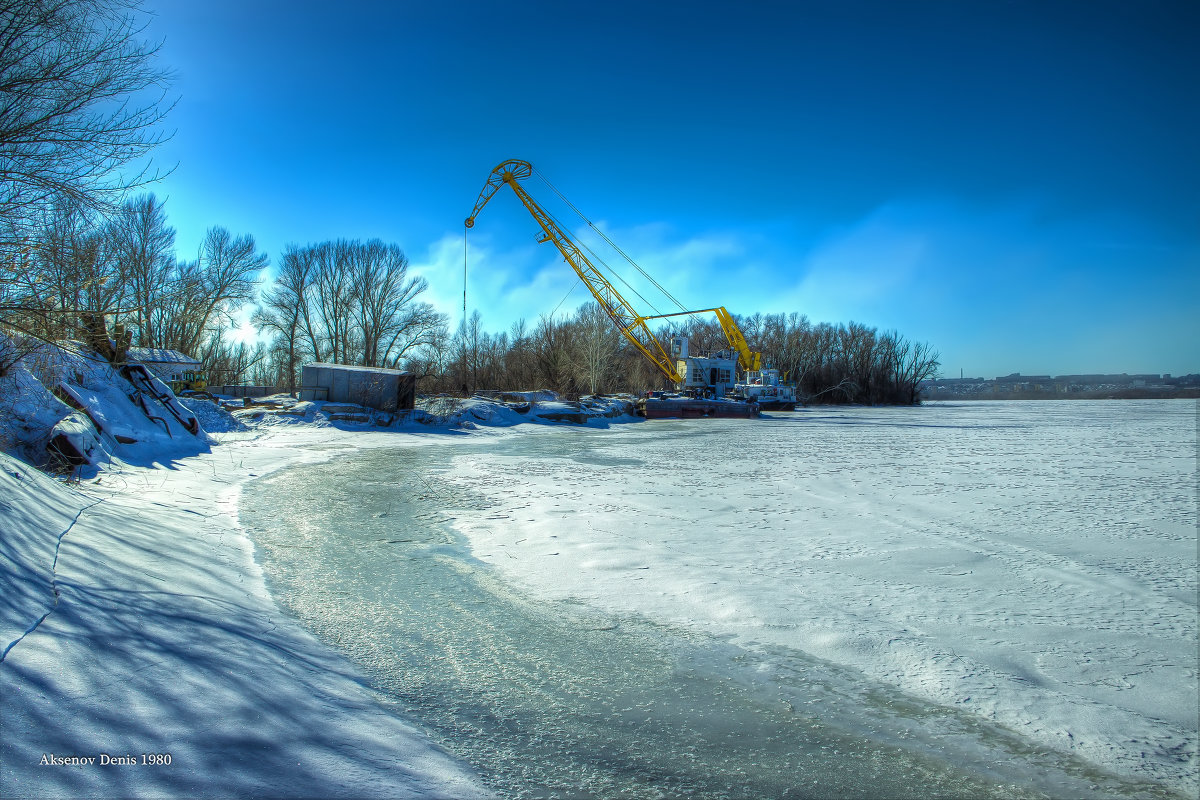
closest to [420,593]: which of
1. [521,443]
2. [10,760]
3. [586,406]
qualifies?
[10,760]

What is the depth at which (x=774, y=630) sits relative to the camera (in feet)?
12.3

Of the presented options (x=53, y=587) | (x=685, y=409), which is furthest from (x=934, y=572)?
(x=685, y=409)

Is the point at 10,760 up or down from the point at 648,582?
up

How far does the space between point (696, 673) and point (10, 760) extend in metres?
2.73

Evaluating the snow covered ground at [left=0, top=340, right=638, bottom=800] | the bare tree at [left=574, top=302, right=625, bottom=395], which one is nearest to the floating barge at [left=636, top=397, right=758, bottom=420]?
the bare tree at [left=574, top=302, right=625, bottom=395]

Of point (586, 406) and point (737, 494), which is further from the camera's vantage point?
point (586, 406)

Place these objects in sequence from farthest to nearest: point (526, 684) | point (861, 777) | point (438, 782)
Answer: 1. point (526, 684)
2. point (861, 777)
3. point (438, 782)

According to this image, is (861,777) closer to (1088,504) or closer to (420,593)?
(420,593)

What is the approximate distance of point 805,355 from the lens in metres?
68.4

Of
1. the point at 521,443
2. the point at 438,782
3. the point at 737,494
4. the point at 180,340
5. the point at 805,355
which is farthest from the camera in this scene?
the point at 805,355

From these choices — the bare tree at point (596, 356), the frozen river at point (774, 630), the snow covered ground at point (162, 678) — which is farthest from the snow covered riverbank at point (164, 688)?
the bare tree at point (596, 356)

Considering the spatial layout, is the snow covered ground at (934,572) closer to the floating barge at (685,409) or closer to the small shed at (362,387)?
the small shed at (362,387)

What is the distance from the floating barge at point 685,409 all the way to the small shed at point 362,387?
49.5 ft

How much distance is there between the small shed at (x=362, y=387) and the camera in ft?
69.8
